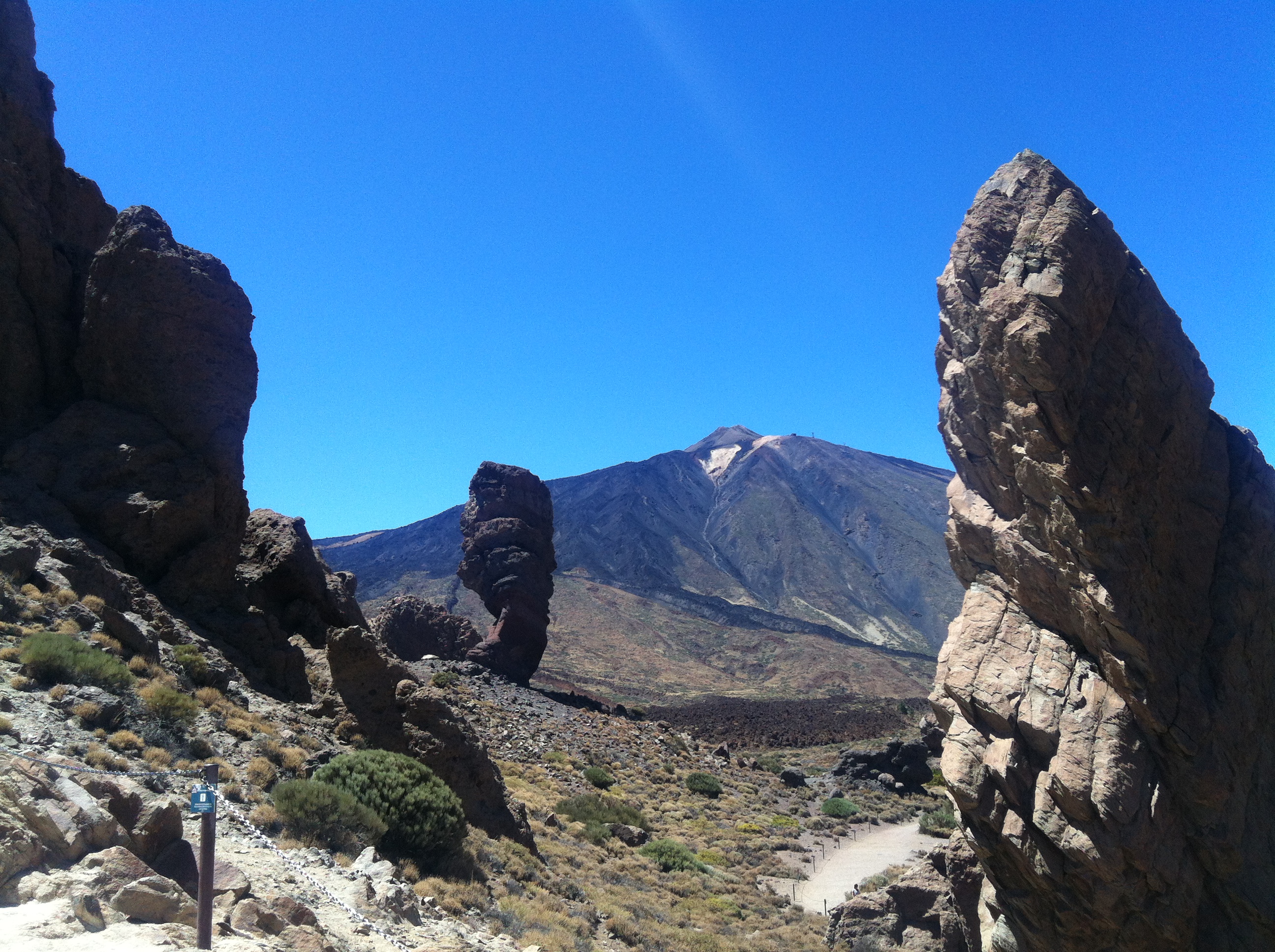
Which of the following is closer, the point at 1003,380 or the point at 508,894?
the point at 1003,380

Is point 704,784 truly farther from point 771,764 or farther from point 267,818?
point 267,818

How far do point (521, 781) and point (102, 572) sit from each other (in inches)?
612

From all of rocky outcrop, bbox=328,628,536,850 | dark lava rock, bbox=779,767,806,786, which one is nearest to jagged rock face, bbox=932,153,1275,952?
rocky outcrop, bbox=328,628,536,850

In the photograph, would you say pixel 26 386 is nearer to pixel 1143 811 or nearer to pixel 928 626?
pixel 1143 811

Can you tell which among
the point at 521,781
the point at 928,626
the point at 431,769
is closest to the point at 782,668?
the point at 928,626

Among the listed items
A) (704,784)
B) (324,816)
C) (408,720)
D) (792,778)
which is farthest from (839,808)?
(324,816)

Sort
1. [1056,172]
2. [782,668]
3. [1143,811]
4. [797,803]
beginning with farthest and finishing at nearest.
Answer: [782,668]
[797,803]
[1056,172]
[1143,811]

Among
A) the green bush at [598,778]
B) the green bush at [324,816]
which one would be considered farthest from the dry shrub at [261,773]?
the green bush at [598,778]

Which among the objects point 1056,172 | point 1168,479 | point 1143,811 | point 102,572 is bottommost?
point 1143,811

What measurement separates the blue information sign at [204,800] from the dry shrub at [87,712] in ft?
15.2

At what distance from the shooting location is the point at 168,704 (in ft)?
33.0

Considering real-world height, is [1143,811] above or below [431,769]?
above

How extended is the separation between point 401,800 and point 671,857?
36.6 ft

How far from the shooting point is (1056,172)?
9305 mm
